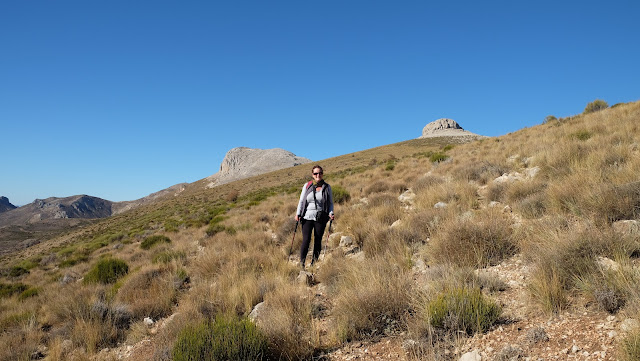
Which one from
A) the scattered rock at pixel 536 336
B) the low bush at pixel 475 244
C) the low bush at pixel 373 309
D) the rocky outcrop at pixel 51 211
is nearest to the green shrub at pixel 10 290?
the low bush at pixel 373 309

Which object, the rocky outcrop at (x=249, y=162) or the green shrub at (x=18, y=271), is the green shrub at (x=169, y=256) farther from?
the rocky outcrop at (x=249, y=162)

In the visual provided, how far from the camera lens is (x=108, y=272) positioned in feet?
29.5

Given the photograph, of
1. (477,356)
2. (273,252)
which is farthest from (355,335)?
(273,252)

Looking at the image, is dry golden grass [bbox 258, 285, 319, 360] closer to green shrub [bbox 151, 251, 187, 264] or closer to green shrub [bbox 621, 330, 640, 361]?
green shrub [bbox 621, 330, 640, 361]

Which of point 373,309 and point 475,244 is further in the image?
point 475,244

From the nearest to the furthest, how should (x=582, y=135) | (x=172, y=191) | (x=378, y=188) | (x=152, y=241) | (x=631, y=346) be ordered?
(x=631, y=346) → (x=582, y=135) → (x=378, y=188) → (x=152, y=241) → (x=172, y=191)

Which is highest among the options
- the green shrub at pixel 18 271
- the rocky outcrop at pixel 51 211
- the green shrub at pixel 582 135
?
the rocky outcrop at pixel 51 211

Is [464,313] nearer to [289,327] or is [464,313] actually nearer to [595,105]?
[289,327]

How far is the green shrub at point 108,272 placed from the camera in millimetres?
8758

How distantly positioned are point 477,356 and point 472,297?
0.63 m

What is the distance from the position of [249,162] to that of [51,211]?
128 meters

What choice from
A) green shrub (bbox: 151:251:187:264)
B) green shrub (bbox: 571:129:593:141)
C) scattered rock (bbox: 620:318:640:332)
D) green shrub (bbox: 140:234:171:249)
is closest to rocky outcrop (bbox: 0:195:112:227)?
green shrub (bbox: 140:234:171:249)

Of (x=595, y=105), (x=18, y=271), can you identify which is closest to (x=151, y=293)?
(x=18, y=271)

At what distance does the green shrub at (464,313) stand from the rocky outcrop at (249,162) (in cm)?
8863
